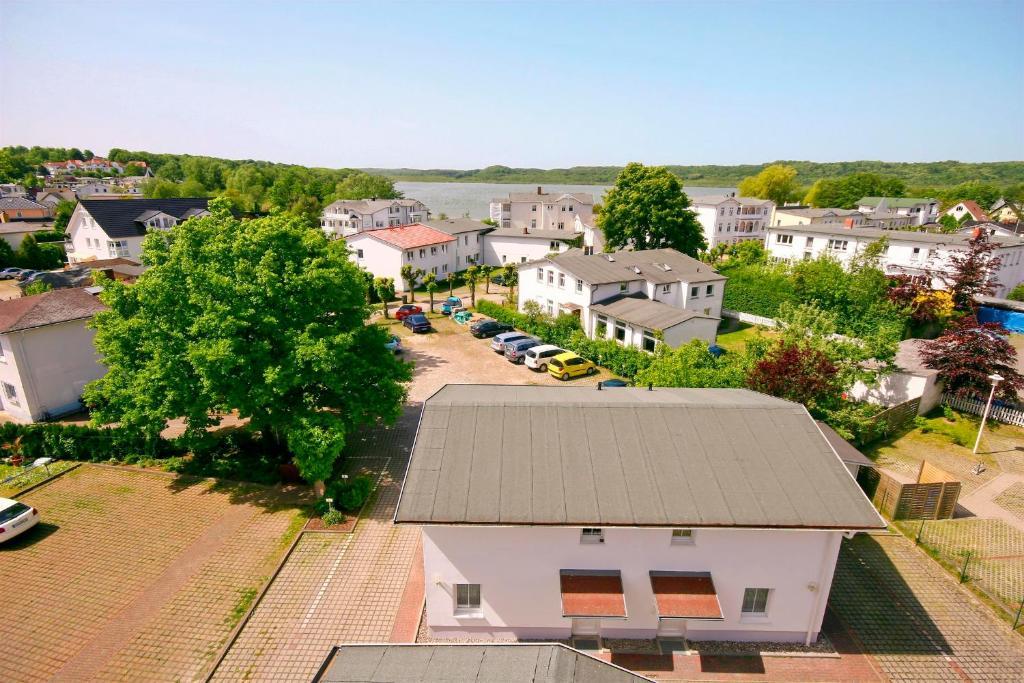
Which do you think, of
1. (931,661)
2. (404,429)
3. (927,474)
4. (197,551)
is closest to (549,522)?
(931,661)

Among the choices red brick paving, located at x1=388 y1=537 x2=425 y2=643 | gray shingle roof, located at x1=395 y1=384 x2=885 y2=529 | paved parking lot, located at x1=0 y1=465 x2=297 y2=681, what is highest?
gray shingle roof, located at x1=395 y1=384 x2=885 y2=529

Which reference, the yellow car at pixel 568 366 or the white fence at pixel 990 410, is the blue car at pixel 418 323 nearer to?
the yellow car at pixel 568 366

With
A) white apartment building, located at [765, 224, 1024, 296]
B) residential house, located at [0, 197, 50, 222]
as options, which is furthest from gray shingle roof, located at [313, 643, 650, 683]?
residential house, located at [0, 197, 50, 222]

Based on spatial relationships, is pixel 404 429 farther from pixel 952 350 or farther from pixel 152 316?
A: pixel 952 350

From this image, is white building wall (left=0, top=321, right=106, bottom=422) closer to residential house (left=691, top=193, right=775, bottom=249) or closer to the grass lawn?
the grass lawn

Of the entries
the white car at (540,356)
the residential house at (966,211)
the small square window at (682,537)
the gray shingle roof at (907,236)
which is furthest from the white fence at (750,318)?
the residential house at (966,211)

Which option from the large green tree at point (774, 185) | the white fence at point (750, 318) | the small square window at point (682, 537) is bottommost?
the white fence at point (750, 318)
